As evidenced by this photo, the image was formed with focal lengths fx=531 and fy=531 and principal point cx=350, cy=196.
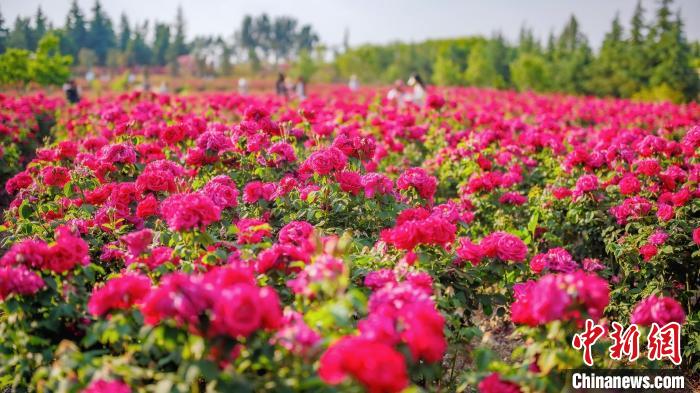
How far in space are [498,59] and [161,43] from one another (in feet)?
155

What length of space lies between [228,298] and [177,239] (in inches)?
56.6

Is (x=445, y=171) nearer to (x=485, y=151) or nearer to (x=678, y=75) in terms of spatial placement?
(x=485, y=151)

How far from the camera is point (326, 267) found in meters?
1.68

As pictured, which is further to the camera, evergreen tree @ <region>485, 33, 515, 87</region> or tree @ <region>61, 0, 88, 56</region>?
→ tree @ <region>61, 0, 88, 56</region>

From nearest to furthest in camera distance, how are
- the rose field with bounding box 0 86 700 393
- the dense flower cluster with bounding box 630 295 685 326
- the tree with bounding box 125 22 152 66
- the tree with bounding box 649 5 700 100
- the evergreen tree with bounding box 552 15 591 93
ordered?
the rose field with bounding box 0 86 700 393 → the dense flower cluster with bounding box 630 295 685 326 → the tree with bounding box 649 5 700 100 → the evergreen tree with bounding box 552 15 591 93 → the tree with bounding box 125 22 152 66

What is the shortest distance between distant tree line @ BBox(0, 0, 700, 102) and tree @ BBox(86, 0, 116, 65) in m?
0.11

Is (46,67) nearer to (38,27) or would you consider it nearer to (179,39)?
(38,27)

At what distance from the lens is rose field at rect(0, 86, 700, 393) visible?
5.01 ft

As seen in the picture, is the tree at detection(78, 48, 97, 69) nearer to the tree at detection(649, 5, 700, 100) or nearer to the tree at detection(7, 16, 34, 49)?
the tree at detection(7, 16, 34, 49)

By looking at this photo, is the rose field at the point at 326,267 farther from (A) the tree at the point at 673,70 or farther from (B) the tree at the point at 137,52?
(B) the tree at the point at 137,52

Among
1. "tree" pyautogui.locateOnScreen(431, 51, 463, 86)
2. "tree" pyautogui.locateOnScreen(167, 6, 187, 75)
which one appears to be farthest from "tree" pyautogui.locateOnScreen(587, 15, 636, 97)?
"tree" pyautogui.locateOnScreen(167, 6, 187, 75)

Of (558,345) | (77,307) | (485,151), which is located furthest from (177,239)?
(485,151)

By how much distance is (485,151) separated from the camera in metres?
5.85

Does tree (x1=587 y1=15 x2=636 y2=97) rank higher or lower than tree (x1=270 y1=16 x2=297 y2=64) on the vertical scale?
lower
